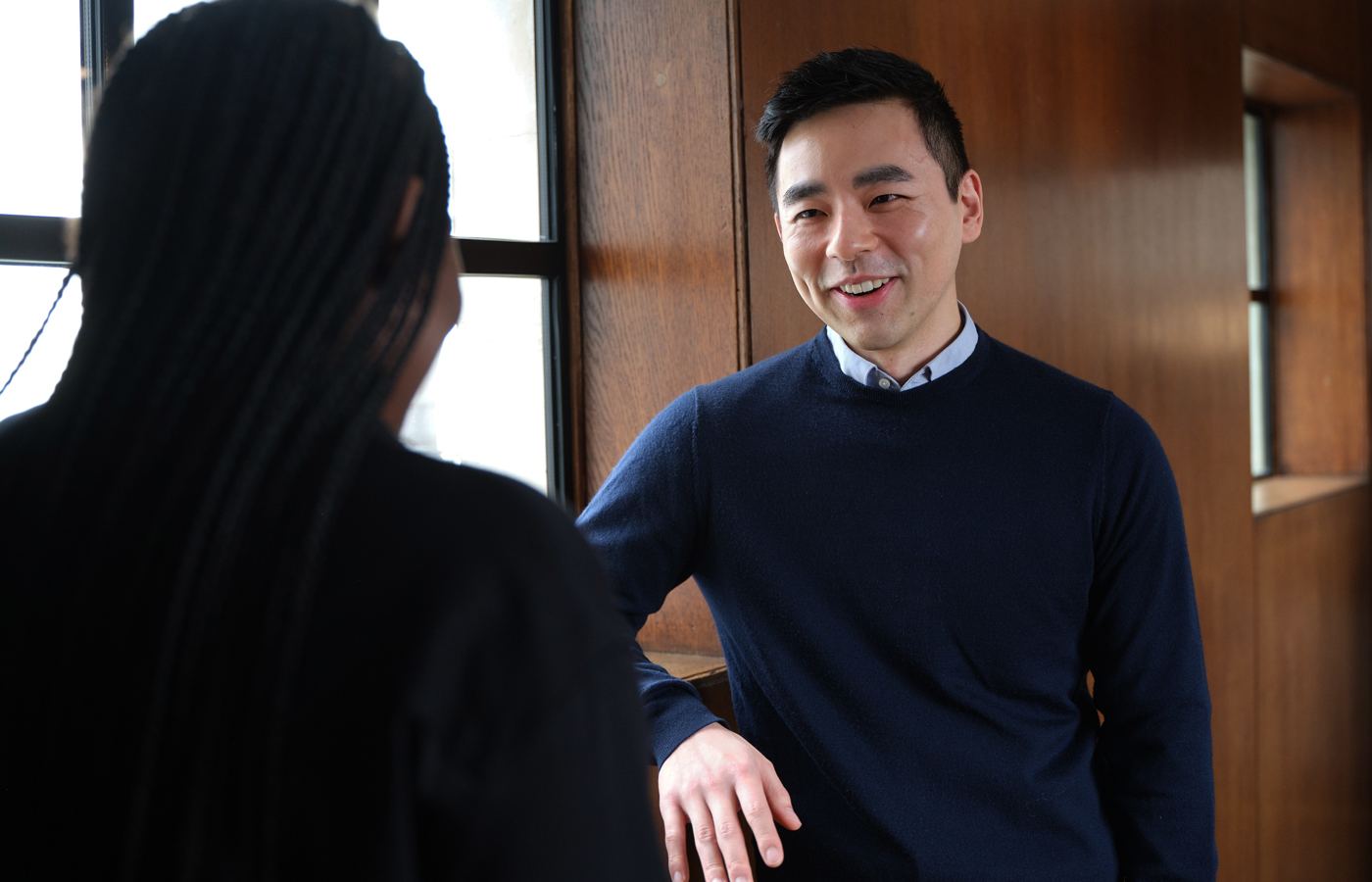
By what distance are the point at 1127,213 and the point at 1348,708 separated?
6.73 feet

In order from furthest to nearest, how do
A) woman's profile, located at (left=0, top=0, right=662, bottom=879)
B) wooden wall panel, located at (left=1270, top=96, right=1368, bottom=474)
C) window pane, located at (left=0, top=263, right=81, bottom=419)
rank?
wooden wall panel, located at (left=1270, top=96, right=1368, bottom=474) < window pane, located at (left=0, top=263, right=81, bottom=419) < woman's profile, located at (left=0, top=0, right=662, bottom=879)

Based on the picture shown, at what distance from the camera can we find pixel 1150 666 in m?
1.24

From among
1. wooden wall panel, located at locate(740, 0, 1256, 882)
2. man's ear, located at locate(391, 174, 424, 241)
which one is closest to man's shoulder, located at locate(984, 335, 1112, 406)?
wooden wall panel, located at locate(740, 0, 1256, 882)

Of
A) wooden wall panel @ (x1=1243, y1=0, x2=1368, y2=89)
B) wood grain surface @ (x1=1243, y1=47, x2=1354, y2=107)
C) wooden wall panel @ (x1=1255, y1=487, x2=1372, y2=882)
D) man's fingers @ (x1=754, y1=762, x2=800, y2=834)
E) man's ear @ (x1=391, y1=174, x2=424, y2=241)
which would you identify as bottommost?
wooden wall panel @ (x1=1255, y1=487, x2=1372, y2=882)

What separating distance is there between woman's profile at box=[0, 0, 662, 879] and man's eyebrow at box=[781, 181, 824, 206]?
0.86 metres

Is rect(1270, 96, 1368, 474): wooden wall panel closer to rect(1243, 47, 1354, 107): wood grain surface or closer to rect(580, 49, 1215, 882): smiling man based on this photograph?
rect(1243, 47, 1354, 107): wood grain surface

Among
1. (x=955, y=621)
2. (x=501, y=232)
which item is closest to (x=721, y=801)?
(x=955, y=621)

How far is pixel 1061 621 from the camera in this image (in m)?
1.22

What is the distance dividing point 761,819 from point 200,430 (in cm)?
73

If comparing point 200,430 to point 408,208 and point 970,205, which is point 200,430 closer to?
point 408,208

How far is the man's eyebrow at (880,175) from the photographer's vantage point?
130cm

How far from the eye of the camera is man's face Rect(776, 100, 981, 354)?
1299 millimetres

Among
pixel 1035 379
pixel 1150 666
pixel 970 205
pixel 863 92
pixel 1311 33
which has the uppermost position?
pixel 1311 33

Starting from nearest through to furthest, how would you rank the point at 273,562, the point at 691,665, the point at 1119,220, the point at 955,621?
the point at 273,562 < the point at 955,621 < the point at 691,665 < the point at 1119,220
